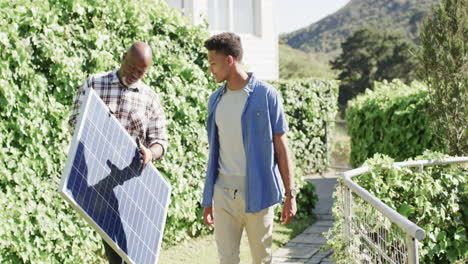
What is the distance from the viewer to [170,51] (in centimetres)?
684

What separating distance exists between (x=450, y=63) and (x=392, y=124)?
2.44 meters

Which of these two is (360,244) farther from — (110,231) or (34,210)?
(34,210)

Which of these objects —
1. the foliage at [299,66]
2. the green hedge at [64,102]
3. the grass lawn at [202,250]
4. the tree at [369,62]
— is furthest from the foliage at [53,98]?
the foliage at [299,66]

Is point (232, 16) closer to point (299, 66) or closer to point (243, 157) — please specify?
point (243, 157)

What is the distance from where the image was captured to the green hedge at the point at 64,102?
16.4ft

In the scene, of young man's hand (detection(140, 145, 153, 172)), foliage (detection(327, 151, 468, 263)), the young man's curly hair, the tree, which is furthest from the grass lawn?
the tree

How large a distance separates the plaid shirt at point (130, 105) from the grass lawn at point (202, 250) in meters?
2.74

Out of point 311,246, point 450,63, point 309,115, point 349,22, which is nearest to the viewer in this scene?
point 311,246

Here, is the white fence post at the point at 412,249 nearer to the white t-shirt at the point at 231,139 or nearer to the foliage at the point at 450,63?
the white t-shirt at the point at 231,139

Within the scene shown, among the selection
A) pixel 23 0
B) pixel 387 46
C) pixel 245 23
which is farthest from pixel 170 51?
pixel 387 46

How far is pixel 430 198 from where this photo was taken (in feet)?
17.7

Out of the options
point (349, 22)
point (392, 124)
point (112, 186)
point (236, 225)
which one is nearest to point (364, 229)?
point (236, 225)

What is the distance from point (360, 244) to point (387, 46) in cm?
5236

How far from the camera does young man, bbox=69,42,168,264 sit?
3804 mm
